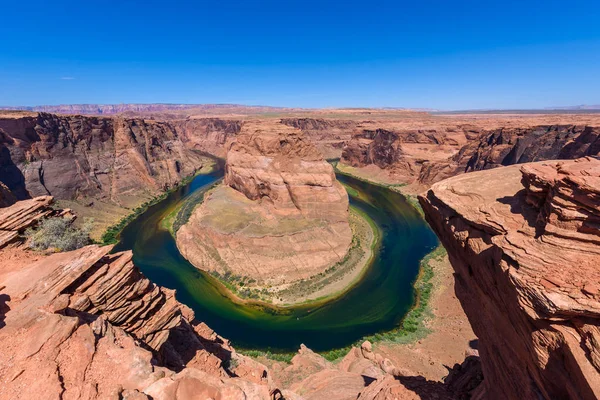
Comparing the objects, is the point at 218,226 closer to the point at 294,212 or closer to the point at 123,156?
the point at 294,212

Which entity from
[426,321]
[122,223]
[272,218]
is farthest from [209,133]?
[426,321]

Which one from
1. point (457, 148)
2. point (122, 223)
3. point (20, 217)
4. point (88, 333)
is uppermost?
point (20, 217)

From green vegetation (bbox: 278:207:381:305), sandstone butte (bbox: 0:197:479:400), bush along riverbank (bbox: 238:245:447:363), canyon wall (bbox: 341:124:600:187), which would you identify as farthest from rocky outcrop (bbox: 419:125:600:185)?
sandstone butte (bbox: 0:197:479:400)

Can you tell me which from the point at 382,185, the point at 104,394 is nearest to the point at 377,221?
the point at 382,185

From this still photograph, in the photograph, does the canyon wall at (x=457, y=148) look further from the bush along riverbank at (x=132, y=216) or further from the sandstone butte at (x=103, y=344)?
the bush along riverbank at (x=132, y=216)

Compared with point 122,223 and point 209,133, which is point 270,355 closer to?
point 122,223
